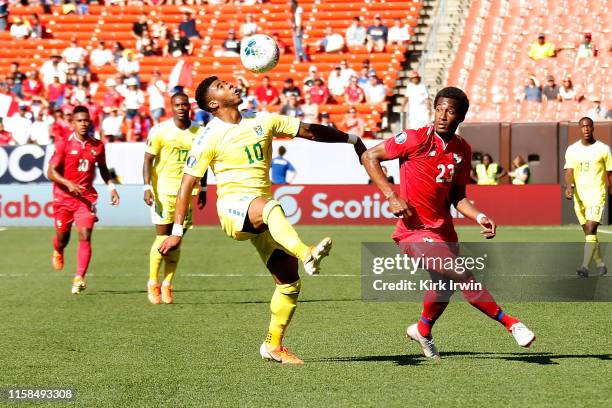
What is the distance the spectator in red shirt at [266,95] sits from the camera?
32.0 m

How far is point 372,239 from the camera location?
2352cm

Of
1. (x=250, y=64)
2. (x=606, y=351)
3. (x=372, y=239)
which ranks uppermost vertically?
(x=250, y=64)

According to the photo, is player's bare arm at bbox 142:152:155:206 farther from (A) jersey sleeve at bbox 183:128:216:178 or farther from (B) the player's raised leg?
(B) the player's raised leg

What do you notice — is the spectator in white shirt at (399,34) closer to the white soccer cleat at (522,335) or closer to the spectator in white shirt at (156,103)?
the spectator in white shirt at (156,103)

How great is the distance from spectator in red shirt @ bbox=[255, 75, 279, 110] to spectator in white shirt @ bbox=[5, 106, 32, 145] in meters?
6.05

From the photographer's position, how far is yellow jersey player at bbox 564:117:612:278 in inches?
637

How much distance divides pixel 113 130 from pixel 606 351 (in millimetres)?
23224

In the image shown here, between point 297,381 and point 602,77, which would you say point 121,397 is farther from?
point 602,77

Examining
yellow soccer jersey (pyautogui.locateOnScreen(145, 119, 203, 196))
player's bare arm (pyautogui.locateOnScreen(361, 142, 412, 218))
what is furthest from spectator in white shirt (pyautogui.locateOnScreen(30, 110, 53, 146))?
player's bare arm (pyautogui.locateOnScreen(361, 142, 412, 218))

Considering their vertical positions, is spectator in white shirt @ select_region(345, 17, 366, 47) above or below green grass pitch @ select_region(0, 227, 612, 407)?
above

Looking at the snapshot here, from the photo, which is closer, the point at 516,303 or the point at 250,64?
the point at 250,64

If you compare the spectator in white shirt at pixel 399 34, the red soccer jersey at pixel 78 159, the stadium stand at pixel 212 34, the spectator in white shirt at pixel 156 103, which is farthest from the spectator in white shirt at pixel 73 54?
the red soccer jersey at pixel 78 159

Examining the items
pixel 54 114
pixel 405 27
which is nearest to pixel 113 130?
pixel 54 114

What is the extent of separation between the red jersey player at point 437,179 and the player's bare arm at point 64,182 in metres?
6.34
